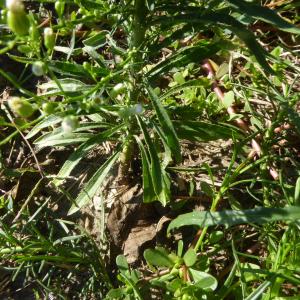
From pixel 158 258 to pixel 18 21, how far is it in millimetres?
962

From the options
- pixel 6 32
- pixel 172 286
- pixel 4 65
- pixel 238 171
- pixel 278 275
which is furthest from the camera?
pixel 4 65

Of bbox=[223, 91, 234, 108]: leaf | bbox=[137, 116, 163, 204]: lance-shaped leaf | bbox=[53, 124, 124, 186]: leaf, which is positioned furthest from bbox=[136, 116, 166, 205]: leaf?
bbox=[223, 91, 234, 108]: leaf

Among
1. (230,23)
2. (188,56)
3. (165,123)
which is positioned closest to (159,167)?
(165,123)

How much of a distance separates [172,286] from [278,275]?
0.36m

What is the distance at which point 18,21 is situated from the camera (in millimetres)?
1156

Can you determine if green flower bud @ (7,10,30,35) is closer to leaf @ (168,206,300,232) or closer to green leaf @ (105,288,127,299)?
leaf @ (168,206,300,232)

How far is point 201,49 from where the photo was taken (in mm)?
1693

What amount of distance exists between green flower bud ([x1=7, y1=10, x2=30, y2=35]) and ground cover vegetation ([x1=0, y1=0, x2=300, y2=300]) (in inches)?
4.9

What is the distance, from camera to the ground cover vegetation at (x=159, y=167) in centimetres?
156

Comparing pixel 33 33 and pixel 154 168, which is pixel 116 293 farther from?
pixel 33 33

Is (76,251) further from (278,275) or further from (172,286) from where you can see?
(278,275)

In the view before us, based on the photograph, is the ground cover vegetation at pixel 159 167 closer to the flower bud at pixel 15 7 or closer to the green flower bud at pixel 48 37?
the green flower bud at pixel 48 37

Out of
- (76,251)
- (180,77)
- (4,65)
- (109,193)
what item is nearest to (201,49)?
(180,77)

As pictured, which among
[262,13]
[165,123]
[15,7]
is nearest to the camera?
[15,7]
